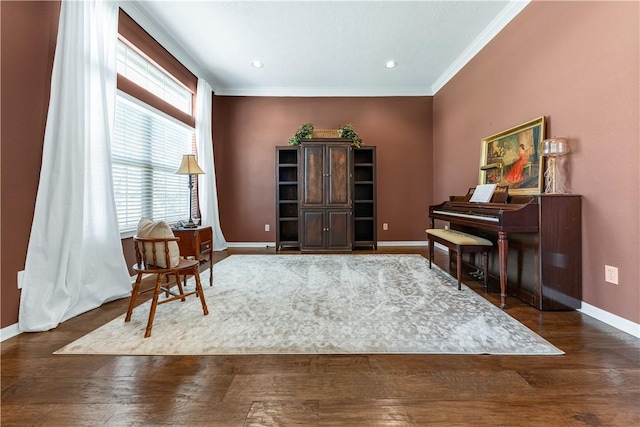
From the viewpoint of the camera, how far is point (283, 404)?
3.95 ft

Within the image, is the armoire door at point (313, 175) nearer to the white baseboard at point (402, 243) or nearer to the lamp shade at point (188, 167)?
the white baseboard at point (402, 243)

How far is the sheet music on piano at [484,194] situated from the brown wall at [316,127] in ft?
6.92

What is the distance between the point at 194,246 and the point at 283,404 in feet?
6.52

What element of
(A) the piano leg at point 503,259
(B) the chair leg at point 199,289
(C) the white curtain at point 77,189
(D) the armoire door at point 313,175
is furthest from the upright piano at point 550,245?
(C) the white curtain at point 77,189

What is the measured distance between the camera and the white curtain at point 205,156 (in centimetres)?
447

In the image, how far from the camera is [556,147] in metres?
2.23

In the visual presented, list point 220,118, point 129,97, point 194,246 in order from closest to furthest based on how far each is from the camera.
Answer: point 194,246
point 129,97
point 220,118

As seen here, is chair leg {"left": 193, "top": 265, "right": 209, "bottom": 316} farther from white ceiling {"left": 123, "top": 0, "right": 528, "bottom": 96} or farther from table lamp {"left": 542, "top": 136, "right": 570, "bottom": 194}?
table lamp {"left": 542, "top": 136, "right": 570, "bottom": 194}

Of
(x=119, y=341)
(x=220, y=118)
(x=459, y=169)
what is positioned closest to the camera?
(x=119, y=341)

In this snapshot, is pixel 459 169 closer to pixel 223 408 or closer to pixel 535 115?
pixel 535 115

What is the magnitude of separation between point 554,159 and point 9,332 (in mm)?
4337

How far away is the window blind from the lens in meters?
2.91

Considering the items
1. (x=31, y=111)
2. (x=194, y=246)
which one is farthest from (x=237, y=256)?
(x=31, y=111)

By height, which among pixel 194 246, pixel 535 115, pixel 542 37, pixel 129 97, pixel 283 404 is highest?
pixel 542 37
